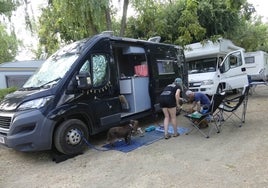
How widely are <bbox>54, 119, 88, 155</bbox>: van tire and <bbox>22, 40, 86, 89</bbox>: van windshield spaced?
0.90 metres

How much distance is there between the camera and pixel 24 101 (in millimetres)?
5523

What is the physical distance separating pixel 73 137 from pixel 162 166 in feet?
A: 6.61

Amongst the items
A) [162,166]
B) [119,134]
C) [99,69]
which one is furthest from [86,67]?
[162,166]

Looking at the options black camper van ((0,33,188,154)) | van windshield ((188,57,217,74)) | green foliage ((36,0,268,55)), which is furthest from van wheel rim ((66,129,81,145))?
van windshield ((188,57,217,74))

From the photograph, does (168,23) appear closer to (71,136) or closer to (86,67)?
(86,67)

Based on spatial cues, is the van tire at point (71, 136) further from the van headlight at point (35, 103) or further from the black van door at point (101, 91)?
the van headlight at point (35, 103)

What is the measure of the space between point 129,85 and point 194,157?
120 inches

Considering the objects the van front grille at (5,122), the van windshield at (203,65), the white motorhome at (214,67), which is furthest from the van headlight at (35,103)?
the van windshield at (203,65)

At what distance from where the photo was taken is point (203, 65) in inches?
496

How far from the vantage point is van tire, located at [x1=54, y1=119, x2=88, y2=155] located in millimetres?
5695

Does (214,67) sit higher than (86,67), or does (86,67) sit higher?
(86,67)

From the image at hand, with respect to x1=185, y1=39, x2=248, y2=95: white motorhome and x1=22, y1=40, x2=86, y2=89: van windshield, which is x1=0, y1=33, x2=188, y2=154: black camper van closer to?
x1=22, y1=40, x2=86, y2=89: van windshield

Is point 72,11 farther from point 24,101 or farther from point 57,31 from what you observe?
point 24,101

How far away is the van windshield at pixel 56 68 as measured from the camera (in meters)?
6.07
